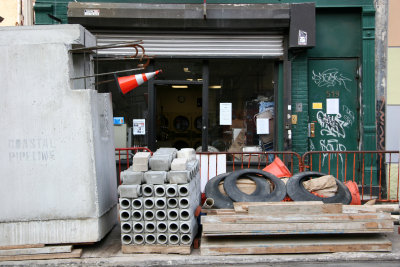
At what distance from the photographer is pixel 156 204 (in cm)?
530

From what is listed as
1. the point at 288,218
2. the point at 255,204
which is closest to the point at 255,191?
the point at 255,204

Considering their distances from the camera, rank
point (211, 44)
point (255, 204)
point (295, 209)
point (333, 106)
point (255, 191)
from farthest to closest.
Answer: point (333, 106) → point (211, 44) → point (255, 191) → point (255, 204) → point (295, 209)

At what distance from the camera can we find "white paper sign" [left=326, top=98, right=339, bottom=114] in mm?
9805

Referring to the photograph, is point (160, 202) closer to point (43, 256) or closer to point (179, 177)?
point (179, 177)

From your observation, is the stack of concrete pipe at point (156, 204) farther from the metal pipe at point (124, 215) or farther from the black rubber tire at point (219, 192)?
the black rubber tire at point (219, 192)

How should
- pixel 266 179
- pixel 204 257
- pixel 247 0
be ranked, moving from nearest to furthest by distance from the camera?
pixel 204 257
pixel 266 179
pixel 247 0

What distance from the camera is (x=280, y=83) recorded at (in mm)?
9805

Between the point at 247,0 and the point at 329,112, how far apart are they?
3.32m

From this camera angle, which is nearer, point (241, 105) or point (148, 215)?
point (148, 215)

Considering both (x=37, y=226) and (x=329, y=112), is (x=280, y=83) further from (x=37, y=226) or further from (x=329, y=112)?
(x=37, y=226)

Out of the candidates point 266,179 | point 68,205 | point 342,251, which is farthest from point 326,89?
point 68,205

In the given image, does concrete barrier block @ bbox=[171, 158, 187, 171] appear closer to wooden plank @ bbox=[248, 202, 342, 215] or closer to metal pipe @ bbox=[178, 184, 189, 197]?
metal pipe @ bbox=[178, 184, 189, 197]

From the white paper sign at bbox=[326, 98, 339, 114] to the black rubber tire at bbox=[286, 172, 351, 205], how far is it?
335 centimetres

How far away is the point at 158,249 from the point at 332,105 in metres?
6.22
